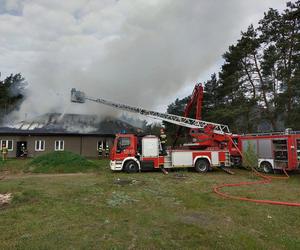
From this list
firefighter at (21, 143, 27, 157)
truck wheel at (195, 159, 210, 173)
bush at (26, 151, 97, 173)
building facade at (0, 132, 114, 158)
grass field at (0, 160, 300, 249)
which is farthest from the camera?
building facade at (0, 132, 114, 158)

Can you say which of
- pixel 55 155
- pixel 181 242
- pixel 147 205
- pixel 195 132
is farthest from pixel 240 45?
pixel 181 242

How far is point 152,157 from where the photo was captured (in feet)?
49.4

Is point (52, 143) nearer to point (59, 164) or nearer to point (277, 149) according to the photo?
point (59, 164)

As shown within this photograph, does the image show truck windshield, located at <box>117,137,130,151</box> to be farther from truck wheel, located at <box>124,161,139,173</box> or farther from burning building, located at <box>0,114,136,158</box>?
burning building, located at <box>0,114,136,158</box>

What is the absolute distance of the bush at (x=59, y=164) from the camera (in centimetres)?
1619

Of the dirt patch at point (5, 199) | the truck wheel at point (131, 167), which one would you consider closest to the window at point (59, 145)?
the truck wheel at point (131, 167)

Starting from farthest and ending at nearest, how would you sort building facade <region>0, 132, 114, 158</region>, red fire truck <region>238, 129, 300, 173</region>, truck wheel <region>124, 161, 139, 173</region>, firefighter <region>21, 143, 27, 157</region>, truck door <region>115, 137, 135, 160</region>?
1. building facade <region>0, 132, 114, 158</region>
2. firefighter <region>21, 143, 27, 157</region>
3. truck wheel <region>124, 161, 139, 173</region>
4. truck door <region>115, 137, 135, 160</region>
5. red fire truck <region>238, 129, 300, 173</region>

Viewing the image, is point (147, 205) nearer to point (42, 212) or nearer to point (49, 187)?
point (42, 212)

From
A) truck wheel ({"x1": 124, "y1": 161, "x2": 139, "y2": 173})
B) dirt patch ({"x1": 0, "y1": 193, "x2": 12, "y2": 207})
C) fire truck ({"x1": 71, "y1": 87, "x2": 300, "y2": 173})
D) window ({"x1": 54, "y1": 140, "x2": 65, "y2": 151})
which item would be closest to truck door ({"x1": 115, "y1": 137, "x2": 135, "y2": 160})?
fire truck ({"x1": 71, "y1": 87, "x2": 300, "y2": 173})

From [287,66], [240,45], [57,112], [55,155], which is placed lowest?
[55,155]

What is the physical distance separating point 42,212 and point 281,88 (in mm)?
22566

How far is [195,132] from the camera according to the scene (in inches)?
727

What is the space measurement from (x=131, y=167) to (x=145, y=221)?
360 inches

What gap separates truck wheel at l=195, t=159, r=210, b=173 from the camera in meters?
15.4
